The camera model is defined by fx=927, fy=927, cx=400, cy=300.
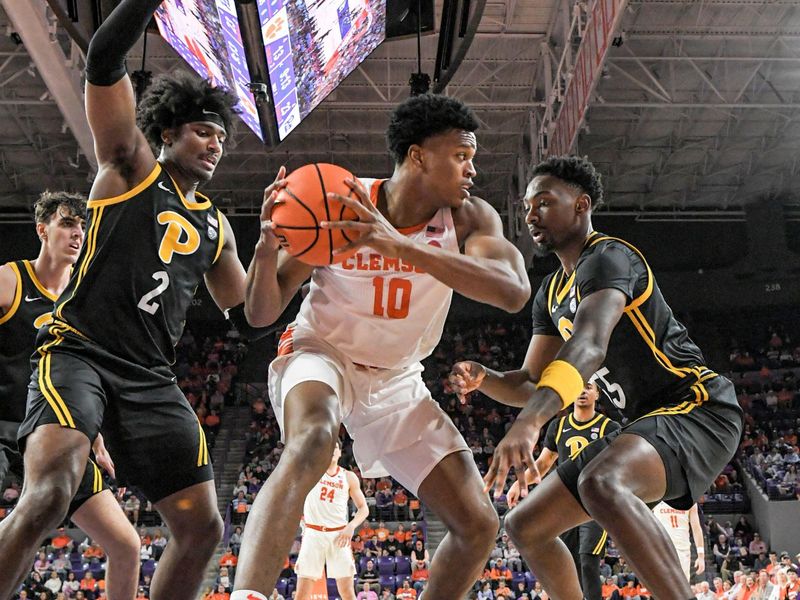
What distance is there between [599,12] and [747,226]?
1413 cm

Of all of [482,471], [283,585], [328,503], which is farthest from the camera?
[482,471]

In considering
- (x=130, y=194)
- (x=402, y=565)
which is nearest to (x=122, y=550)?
(x=130, y=194)

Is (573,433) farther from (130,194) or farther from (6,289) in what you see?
(130,194)

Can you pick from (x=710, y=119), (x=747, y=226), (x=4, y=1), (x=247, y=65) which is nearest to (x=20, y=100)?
(x=4, y=1)

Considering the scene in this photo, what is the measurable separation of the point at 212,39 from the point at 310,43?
787mm

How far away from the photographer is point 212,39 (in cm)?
741

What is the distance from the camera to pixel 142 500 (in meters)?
17.9

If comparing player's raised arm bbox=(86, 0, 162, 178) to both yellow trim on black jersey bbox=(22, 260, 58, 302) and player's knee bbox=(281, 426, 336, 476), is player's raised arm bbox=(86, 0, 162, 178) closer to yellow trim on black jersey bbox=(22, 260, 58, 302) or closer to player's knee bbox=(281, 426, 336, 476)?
yellow trim on black jersey bbox=(22, 260, 58, 302)

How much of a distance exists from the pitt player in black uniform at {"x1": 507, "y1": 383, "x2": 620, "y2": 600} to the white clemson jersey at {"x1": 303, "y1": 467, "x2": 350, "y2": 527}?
320 cm

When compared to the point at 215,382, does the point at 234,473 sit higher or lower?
lower

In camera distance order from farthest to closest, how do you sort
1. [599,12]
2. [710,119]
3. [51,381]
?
[710,119] → [599,12] → [51,381]

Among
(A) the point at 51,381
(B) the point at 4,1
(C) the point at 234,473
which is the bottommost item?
(A) the point at 51,381

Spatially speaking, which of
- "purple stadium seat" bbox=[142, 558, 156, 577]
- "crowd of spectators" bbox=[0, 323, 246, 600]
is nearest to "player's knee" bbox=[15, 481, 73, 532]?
"crowd of spectators" bbox=[0, 323, 246, 600]

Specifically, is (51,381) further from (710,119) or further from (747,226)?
(747,226)
